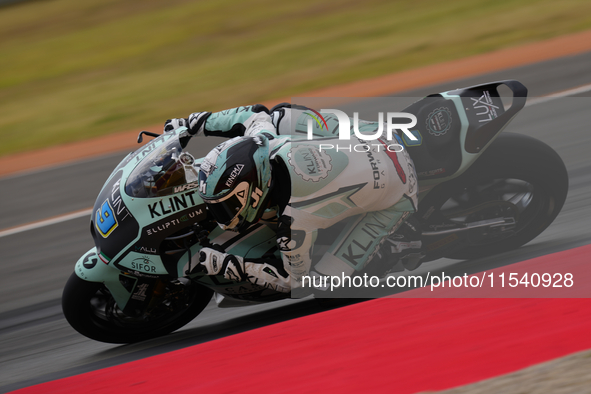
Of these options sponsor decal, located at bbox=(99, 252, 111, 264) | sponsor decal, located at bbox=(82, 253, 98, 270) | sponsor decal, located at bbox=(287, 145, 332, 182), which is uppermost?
sponsor decal, located at bbox=(287, 145, 332, 182)

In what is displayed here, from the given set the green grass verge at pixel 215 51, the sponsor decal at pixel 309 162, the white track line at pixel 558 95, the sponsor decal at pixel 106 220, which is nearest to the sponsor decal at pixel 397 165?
the sponsor decal at pixel 309 162

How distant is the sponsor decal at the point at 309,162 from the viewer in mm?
3664

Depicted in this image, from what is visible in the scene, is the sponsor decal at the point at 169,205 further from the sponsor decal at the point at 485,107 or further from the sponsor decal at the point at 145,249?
the sponsor decal at the point at 485,107

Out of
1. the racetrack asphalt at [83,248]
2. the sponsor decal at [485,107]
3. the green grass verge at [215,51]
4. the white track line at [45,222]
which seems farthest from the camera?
the green grass verge at [215,51]

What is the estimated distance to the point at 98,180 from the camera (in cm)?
793

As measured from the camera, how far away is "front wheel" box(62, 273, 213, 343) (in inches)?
155

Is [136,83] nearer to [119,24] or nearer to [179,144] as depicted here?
[119,24]

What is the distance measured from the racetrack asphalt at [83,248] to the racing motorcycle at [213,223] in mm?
232

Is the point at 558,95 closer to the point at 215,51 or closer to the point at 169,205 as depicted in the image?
the point at 169,205

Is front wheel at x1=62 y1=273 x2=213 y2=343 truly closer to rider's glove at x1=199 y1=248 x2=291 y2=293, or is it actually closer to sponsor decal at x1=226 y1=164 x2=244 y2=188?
rider's glove at x1=199 y1=248 x2=291 y2=293

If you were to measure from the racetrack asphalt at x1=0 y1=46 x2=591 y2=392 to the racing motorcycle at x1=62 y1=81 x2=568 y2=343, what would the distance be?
0.23 m

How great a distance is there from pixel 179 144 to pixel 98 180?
4.39 m

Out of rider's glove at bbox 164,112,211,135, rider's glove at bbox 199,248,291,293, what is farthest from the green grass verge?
rider's glove at bbox 199,248,291,293

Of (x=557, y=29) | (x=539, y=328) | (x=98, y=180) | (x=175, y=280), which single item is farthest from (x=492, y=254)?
(x=557, y=29)
